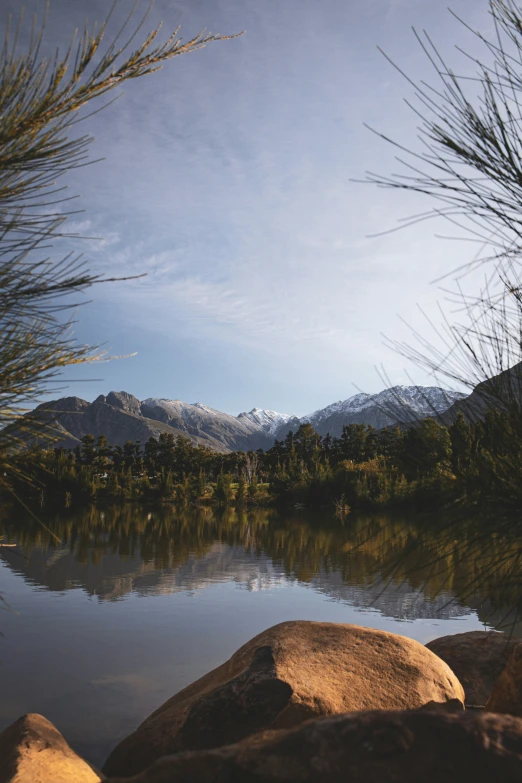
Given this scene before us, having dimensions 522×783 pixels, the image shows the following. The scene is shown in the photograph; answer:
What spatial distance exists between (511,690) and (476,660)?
5.46 ft

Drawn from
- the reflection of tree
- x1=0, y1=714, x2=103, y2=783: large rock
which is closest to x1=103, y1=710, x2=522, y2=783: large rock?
the reflection of tree

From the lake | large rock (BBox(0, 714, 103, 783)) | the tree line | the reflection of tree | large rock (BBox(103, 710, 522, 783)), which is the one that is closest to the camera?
large rock (BBox(103, 710, 522, 783))

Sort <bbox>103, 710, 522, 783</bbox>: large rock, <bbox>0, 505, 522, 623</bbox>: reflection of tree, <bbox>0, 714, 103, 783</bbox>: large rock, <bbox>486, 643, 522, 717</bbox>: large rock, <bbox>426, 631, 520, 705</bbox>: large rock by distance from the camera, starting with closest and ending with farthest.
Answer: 1. <bbox>103, 710, 522, 783</bbox>: large rock
2. <bbox>0, 714, 103, 783</bbox>: large rock
3. <bbox>486, 643, 522, 717</bbox>: large rock
4. <bbox>426, 631, 520, 705</bbox>: large rock
5. <bbox>0, 505, 522, 623</bbox>: reflection of tree

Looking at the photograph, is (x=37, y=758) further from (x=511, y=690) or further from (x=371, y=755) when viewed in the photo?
(x=511, y=690)

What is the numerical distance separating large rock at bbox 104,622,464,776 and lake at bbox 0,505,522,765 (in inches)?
22.2

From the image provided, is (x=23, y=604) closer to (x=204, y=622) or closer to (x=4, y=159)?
(x=204, y=622)

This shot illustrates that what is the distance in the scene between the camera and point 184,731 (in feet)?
11.3

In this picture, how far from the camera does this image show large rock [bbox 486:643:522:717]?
132 inches

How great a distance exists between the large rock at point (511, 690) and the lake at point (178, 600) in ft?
1.40

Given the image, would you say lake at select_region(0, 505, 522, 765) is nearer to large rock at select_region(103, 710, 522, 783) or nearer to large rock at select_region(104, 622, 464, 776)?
large rock at select_region(103, 710, 522, 783)

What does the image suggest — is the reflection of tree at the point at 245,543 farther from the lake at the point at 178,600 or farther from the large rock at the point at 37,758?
the large rock at the point at 37,758

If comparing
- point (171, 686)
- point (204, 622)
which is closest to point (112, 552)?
point (204, 622)

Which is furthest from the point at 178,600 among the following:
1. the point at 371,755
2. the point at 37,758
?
the point at 371,755

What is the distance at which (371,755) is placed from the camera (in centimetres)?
148
